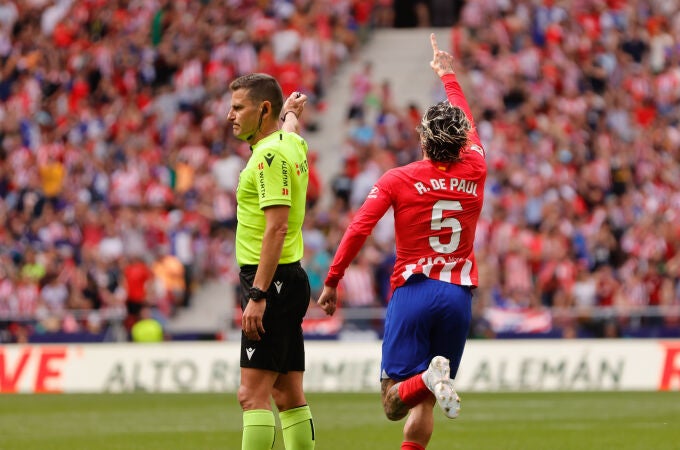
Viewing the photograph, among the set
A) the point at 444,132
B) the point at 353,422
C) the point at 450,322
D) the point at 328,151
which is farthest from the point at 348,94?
the point at 450,322

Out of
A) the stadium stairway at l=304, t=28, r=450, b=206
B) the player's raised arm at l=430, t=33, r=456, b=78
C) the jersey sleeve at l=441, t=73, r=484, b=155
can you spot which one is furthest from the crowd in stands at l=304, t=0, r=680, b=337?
the jersey sleeve at l=441, t=73, r=484, b=155

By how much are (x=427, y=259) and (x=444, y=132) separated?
0.75m

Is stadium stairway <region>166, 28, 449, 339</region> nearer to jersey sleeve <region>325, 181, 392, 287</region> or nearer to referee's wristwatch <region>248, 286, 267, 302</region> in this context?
jersey sleeve <region>325, 181, 392, 287</region>

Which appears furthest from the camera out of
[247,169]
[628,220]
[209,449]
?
[628,220]

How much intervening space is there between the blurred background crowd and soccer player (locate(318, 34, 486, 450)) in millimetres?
13832

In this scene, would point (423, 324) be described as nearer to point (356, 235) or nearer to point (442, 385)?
point (442, 385)

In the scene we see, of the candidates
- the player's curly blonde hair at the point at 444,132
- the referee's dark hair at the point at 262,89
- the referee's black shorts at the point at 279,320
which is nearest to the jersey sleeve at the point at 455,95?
the player's curly blonde hair at the point at 444,132

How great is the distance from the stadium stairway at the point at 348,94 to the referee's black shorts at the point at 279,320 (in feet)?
52.3

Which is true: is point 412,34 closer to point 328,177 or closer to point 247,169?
point 328,177

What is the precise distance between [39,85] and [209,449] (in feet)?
60.8

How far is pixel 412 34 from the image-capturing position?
3044 cm

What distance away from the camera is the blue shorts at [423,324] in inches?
333

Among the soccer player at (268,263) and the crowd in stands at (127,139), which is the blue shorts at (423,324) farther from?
the crowd in stands at (127,139)

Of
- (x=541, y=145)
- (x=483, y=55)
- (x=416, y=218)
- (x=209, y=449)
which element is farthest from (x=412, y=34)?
(x=416, y=218)
